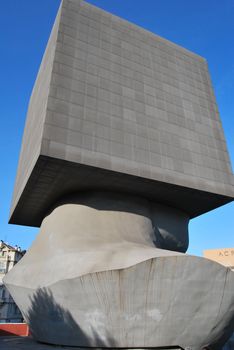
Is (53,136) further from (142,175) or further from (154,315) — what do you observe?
(154,315)

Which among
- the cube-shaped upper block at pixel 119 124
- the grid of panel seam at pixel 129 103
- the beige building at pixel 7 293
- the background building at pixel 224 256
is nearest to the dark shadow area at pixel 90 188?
Result: the cube-shaped upper block at pixel 119 124

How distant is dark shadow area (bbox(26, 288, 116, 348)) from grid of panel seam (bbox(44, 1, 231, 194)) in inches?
275

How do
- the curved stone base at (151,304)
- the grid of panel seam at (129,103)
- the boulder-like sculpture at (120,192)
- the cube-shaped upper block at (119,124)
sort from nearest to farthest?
the curved stone base at (151,304) → the boulder-like sculpture at (120,192) → the cube-shaped upper block at (119,124) → the grid of panel seam at (129,103)

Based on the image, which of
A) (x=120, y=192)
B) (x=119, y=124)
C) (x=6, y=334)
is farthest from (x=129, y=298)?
(x=6, y=334)

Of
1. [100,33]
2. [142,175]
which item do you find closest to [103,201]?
[142,175]

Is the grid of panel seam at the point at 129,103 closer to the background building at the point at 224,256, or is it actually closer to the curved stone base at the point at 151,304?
the curved stone base at the point at 151,304

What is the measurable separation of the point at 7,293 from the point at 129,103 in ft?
116

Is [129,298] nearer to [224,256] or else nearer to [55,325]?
[55,325]

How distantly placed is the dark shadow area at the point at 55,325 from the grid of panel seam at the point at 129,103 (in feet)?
22.9

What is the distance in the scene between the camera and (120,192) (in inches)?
754

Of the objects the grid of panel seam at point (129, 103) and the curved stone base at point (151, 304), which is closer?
the curved stone base at point (151, 304)

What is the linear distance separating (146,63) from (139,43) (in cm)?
172

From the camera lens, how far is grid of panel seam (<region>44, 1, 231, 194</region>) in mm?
17375

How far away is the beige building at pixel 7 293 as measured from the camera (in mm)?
42594
